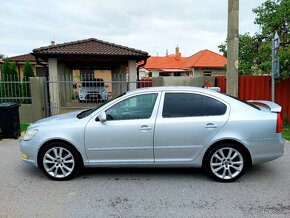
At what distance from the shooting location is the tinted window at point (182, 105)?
4074 millimetres

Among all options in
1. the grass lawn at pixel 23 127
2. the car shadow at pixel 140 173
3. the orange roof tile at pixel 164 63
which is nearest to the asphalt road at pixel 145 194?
the car shadow at pixel 140 173

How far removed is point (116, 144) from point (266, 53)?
7309mm

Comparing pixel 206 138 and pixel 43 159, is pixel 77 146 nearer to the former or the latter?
pixel 43 159

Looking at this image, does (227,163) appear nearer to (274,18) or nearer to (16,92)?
(274,18)

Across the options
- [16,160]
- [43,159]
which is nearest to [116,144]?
[43,159]

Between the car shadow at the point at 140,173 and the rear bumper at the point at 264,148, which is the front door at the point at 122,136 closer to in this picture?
the car shadow at the point at 140,173

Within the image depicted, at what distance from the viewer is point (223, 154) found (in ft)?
13.2

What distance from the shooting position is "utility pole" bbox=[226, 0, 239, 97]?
6.33 m

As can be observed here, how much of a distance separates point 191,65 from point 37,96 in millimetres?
25927

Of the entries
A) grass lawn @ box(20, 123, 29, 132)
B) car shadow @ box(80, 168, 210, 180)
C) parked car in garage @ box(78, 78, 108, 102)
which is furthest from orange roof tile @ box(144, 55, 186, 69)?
car shadow @ box(80, 168, 210, 180)

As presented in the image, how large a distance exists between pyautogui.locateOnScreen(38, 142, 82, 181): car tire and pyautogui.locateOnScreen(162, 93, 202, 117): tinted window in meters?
1.58

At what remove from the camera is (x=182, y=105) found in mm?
4121

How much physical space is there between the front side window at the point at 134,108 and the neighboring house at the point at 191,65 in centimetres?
2214

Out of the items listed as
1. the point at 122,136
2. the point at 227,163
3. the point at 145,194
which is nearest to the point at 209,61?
the point at 227,163
